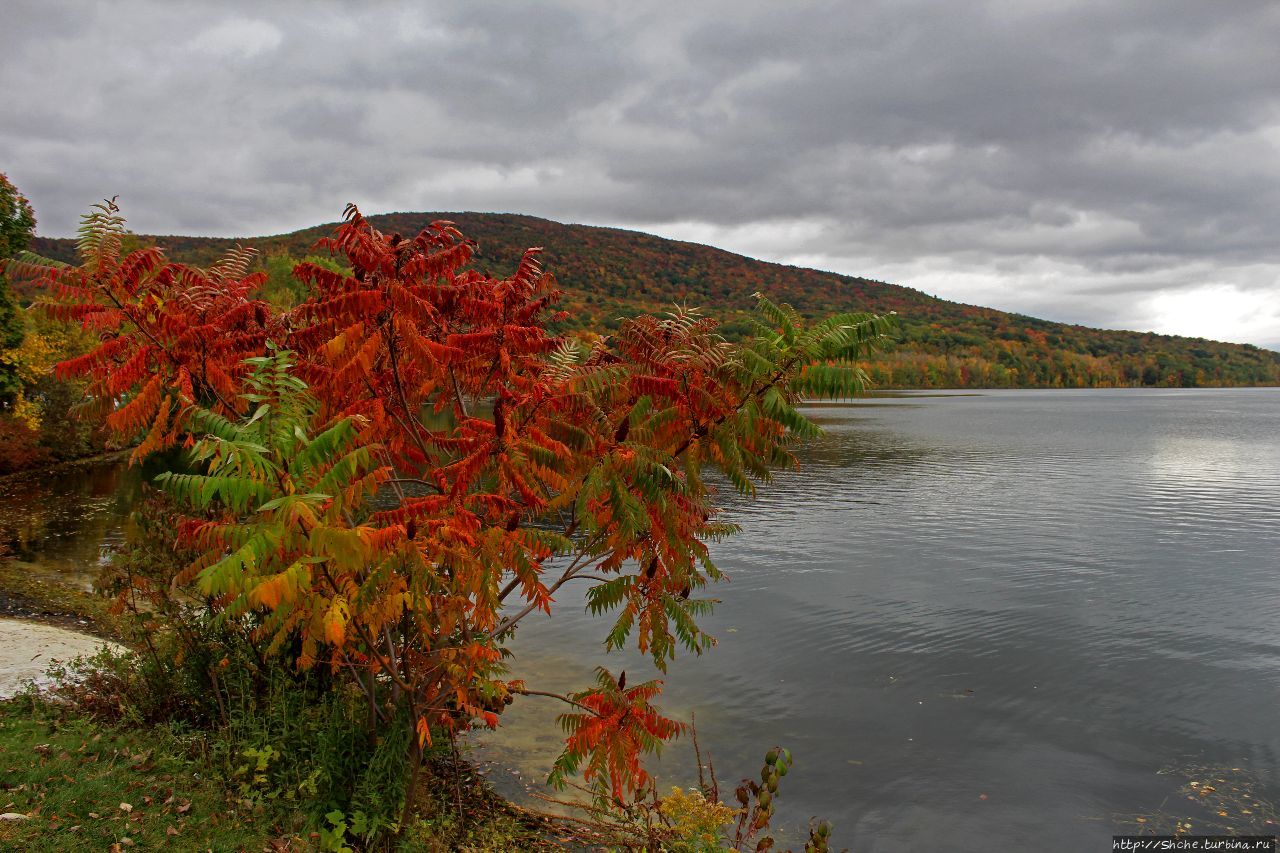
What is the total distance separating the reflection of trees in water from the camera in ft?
74.7

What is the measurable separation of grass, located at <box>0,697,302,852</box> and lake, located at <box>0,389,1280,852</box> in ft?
13.9

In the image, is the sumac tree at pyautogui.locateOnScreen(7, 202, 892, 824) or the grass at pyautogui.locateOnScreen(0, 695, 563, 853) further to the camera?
the grass at pyautogui.locateOnScreen(0, 695, 563, 853)

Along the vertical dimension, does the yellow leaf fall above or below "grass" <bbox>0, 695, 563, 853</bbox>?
above

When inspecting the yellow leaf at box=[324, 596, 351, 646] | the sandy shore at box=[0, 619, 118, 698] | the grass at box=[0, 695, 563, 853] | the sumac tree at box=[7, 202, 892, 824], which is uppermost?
the sumac tree at box=[7, 202, 892, 824]

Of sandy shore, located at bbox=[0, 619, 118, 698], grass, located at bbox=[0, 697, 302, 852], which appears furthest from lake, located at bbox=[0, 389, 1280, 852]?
sandy shore, located at bbox=[0, 619, 118, 698]

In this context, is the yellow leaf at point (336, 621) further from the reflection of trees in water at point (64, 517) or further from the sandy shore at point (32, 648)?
the reflection of trees in water at point (64, 517)

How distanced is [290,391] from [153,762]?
192 inches

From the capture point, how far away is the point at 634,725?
23.6 feet

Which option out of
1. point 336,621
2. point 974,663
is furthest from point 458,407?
point 974,663

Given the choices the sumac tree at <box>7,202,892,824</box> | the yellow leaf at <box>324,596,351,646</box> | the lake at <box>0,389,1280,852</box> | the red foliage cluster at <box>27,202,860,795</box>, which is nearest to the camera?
the yellow leaf at <box>324,596,351,646</box>

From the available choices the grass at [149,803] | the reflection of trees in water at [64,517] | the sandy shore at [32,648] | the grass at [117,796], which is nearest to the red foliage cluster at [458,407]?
the grass at [149,803]

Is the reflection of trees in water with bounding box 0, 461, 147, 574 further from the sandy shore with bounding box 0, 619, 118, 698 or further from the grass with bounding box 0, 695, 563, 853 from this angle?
the grass with bounding box 0, 695, 563, 853

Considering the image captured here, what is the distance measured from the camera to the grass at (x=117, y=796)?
6.88 metres

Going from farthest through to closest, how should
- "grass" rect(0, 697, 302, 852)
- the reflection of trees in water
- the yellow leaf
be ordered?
1. the reflection of trees in water
2. "grass" rect(0, 697, 302, 852)
3. the yellow leaf
